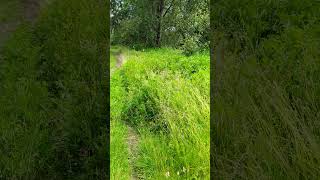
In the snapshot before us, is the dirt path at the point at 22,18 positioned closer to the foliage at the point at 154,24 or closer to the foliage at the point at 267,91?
the foliage at the point at 154,24

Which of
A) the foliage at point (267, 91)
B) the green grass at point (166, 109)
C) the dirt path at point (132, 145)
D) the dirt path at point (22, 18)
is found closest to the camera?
the foliage at point (267, 91)

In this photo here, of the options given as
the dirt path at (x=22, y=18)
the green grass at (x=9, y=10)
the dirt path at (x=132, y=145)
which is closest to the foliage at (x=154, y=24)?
the dirt path at (x=132, y=145)

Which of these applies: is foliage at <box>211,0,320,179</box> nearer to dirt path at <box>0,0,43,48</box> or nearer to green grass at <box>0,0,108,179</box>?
green grass at <box>0,0,108,179</box>

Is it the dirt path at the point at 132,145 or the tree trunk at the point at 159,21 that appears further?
the tree trunk at the point at 159,21

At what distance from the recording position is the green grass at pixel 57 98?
3.33 m

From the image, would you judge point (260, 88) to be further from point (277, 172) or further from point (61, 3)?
point (61, 3)

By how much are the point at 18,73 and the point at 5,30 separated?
1.97ft

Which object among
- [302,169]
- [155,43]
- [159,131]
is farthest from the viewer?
[155,43]

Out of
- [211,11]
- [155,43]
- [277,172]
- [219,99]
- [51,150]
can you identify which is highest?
[211,11]

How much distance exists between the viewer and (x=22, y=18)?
4.17 m

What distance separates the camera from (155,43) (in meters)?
3.89

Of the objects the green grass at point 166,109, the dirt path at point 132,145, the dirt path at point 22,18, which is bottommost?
the dirt path at point 132,145

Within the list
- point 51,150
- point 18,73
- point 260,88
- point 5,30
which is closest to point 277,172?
point 260,88

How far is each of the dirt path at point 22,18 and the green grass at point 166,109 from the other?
948 mm
